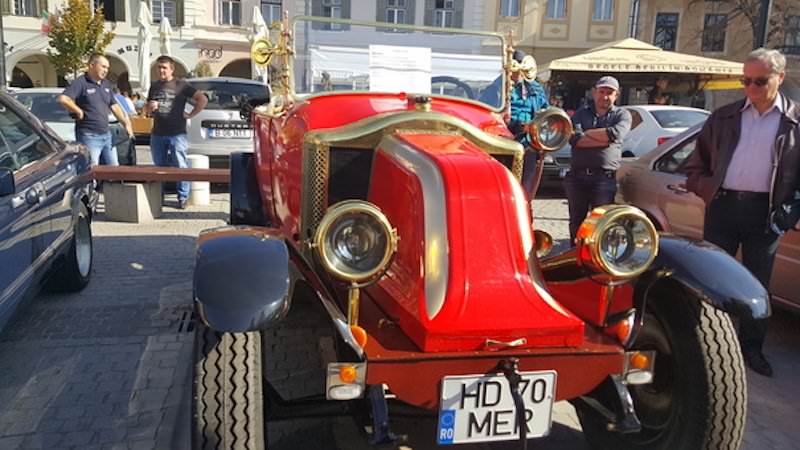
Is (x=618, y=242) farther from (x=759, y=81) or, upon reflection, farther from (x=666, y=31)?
(x=666, y=31)

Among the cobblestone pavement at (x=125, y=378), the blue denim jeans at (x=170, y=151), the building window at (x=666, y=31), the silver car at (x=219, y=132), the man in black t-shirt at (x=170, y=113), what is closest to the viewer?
the cobblestone pavement at (x=125, y=378)

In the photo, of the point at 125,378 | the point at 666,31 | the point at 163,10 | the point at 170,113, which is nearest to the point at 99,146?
the point at 170,113

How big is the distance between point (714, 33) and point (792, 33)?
120 inches

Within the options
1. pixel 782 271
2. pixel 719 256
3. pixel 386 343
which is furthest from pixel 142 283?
pixel 782 271

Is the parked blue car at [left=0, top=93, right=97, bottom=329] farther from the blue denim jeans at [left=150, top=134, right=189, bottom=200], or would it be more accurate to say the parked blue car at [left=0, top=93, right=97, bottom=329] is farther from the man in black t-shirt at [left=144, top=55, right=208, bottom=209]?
the blue denim jeans at [left=150, top=134, right=189, bottom=200]

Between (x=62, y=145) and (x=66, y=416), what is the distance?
8.11ft

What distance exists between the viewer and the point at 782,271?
4.54 meters

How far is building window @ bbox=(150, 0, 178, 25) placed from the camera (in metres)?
28.9

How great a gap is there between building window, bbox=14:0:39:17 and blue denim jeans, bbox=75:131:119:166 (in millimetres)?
24197

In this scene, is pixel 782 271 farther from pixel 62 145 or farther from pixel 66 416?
pixel 62 145

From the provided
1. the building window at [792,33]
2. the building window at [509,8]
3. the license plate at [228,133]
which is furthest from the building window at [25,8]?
the building window at [792,33]

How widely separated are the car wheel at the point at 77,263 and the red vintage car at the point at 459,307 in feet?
8.41

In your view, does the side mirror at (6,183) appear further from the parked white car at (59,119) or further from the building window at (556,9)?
the building window at (556,9)

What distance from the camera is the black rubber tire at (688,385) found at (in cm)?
262
